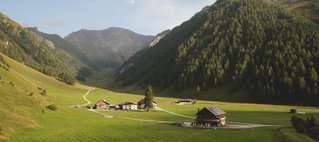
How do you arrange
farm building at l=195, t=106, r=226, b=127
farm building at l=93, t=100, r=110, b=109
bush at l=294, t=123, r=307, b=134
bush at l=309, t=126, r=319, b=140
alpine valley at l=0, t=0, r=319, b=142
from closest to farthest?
alpine valley at l=0, t=0, r=319, b=142 < bush at l=309, t=126, r=319, b=140 < bush at l=294, t=123, r=307, b=134 < farm building at l=195, t=106, r=226, b=127 < farm building at l=93, t=100, r=110, b=109

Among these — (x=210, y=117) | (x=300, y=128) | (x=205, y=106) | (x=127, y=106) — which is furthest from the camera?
(x=205, y=106)

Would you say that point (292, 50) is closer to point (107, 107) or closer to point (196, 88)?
point (196, 88)

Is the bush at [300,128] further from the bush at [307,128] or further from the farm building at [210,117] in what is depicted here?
the farm building at [210,117]

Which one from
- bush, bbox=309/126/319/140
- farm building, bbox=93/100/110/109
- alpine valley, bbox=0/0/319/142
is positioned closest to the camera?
alpine valley, bbox=0/0/319/142

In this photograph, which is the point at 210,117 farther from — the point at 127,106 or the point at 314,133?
the point at 127,106

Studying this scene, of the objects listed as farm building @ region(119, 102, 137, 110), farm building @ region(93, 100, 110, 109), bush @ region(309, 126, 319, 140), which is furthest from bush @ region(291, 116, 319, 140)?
farm building @ region(93, 100, 110, 109)

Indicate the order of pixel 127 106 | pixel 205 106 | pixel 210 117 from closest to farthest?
pixel 210 117
pixel 127 106
pixel 205 106

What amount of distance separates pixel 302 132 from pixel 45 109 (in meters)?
69.4

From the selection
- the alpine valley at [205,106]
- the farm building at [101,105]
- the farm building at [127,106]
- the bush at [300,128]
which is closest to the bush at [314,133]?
the alpine valley at [205,106]

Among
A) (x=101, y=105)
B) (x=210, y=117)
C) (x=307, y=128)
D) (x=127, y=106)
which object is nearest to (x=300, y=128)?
(x=307, y=128)

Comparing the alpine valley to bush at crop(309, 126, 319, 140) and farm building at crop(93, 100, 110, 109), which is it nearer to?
bush at crop(309, 126, 319, 140)

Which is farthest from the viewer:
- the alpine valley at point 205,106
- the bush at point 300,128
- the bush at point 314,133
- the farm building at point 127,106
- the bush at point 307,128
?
the farm building at point 127,106

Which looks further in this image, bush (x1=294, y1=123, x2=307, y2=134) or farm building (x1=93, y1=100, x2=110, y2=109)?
farm building (x1=93, y1=100, x2=110, y2=109)

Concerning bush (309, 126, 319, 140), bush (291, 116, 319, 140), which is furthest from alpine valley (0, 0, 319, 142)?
bush (291, 116, 319, 140)
